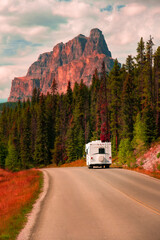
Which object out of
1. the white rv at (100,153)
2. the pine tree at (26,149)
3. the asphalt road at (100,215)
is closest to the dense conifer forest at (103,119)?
the pine tree at (26,149)

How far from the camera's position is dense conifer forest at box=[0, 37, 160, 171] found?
4187 cm

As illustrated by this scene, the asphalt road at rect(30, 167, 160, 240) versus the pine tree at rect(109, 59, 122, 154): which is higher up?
the pine tree at rect(109, 59, 122, 154)

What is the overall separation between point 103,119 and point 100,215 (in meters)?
47.8

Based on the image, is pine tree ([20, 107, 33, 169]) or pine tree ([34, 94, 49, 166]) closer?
pine tree ([34, 94, 49, 166])

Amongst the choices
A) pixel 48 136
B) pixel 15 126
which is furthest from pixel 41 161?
pixel 15 126

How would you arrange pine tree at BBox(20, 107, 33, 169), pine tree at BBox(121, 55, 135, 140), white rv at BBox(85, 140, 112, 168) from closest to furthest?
white rv at BBox(85, 140, 112, 168) < pine tree at BBox(121, 55, 135, 140) < pine tree at BBox(20, 107, 33, 169)

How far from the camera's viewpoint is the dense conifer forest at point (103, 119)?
41869mm

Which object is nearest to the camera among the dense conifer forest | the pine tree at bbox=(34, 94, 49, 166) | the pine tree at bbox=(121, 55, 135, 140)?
the dense conifer forest

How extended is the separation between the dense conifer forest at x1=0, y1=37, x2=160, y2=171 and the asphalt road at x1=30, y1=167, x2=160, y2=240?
2284cm

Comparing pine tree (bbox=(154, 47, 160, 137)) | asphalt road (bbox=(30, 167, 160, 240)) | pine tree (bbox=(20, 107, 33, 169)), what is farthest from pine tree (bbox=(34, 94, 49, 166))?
asphalt road (bbox=(30, 167, 160, 240))

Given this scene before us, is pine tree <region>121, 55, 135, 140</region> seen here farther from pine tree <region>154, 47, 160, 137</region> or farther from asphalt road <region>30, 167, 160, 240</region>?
asphalt road <region>30, 167, 160, 240</region>

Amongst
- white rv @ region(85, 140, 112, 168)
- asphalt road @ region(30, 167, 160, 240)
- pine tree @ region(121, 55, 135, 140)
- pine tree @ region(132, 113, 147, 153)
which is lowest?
asphalt road @ region(30, 167, 160, 240)

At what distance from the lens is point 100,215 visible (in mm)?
9227

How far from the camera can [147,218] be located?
873cm
